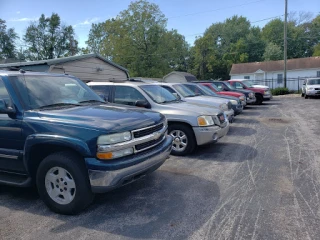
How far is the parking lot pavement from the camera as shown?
3.20 metres

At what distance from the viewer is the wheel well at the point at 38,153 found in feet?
12.0

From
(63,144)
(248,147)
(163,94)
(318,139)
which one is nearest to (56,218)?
(63,144)

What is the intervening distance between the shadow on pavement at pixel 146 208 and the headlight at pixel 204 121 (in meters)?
1.58

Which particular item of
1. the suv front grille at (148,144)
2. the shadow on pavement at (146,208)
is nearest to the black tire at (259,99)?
the shadow on pavement at (146,208)

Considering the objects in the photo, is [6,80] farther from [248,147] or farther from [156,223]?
[248,147]

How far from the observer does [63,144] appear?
3.46 meters

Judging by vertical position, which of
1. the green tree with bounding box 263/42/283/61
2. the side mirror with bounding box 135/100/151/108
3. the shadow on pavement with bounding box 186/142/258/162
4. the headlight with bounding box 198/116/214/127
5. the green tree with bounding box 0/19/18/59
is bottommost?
the shadow on pavement with bounding box 186/142/258/162

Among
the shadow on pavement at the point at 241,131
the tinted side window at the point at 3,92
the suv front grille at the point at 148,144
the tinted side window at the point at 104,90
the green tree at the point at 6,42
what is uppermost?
the green tree at the point at 6,42

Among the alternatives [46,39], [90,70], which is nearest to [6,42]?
[46,39]

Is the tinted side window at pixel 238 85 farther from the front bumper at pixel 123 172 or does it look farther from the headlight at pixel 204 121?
the front bumper at pixel 123 172

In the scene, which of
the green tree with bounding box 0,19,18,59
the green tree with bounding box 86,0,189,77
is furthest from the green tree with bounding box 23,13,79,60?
the green tree with bounding box 86,0,189,77

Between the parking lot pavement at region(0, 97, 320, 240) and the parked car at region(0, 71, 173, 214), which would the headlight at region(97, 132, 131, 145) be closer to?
the parked car at region(0, 71, 173, 214)

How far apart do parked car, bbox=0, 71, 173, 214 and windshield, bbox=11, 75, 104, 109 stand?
0.05ft

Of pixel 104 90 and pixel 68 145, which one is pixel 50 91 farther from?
pixel 104 90
